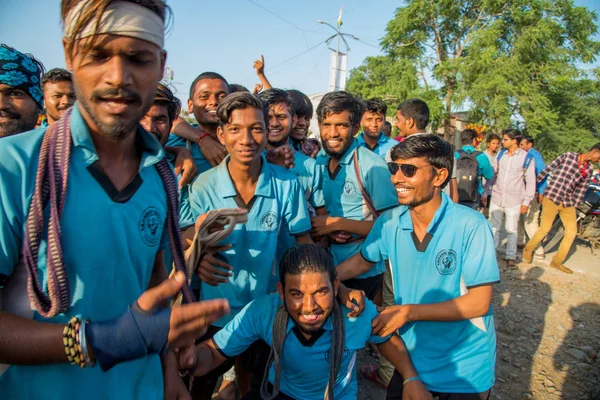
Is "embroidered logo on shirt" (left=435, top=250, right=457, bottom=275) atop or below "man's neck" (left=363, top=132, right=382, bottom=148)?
below

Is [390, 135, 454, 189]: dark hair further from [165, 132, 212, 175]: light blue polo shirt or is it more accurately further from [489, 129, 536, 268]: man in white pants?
[489, 129, 536, 268]: man in white pants

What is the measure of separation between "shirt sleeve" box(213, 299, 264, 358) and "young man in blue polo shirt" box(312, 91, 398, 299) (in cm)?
98

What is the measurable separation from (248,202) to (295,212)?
33cm

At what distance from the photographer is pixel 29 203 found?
999mm

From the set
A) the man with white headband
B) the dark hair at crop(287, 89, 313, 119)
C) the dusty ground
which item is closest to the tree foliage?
the dusty ground

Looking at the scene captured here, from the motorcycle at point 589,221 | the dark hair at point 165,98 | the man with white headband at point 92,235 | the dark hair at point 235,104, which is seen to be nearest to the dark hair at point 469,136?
the motorcycle at point 589,221

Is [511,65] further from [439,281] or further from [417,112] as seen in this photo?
[439,281]

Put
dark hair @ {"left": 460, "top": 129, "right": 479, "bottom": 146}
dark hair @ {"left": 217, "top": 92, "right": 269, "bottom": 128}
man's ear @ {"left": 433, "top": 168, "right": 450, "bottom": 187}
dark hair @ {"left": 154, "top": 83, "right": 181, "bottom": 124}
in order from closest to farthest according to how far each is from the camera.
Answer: man's ear @ {"left": 433, "top": 168, "right": 450, "bottom": 187} < dark hair @ {"left": 217, "top": 92, "right": 269, "bottom": 128} < dark hair @ {"left": 154, "top": 83, "right": 181, "bottom": 124} < dark hair @ {"left": 460, "top": 129, "right": 479, "bottom": 146}

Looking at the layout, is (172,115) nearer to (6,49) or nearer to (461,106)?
(6,49)

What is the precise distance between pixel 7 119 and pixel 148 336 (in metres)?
1.80

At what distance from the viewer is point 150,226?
1303 mm

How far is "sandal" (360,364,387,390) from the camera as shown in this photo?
11.8 feet

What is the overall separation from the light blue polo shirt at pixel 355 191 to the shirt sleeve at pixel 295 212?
712mm

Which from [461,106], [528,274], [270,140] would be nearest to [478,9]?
[461,106]
